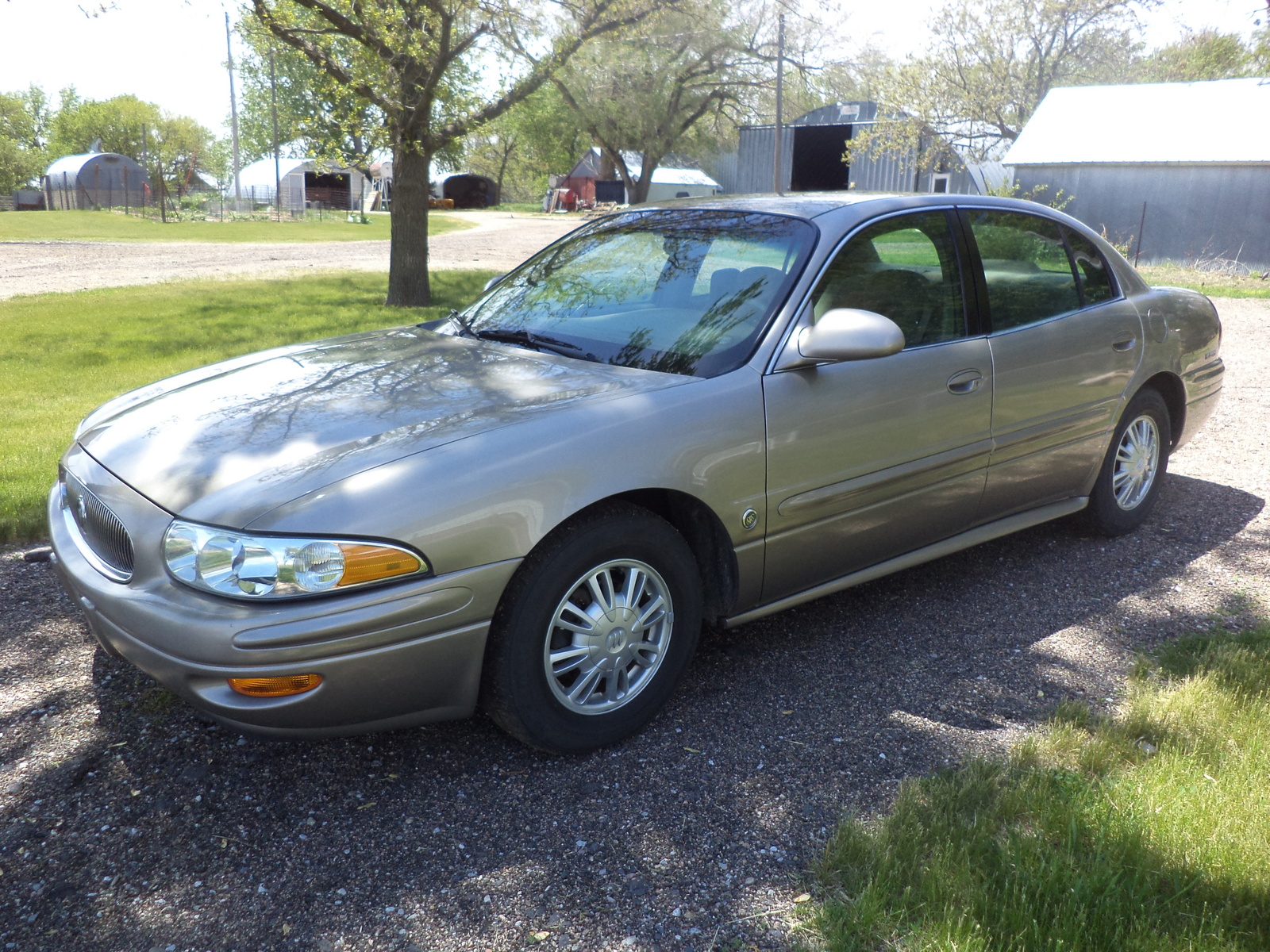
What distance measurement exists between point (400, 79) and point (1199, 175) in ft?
60.8

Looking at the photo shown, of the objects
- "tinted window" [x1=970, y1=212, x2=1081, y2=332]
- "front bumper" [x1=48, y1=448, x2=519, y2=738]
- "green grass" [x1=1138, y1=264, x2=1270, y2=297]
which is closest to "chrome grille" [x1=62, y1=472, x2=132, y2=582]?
"front bumper" [x1=48, y1=448, x2=519, y2=738]

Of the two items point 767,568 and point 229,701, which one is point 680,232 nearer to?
point 767,568

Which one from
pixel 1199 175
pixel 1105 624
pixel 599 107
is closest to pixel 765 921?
pixel 1105 624

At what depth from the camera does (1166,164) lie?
74.2 ft

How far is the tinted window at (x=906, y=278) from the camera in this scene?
3.47 meters

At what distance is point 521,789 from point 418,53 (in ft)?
34.5

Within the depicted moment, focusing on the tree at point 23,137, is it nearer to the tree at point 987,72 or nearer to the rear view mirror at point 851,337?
the tree at point 987,72

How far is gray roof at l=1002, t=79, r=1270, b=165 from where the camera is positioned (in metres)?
22.2

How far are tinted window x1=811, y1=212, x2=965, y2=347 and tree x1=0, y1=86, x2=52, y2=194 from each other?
7063 centimetres

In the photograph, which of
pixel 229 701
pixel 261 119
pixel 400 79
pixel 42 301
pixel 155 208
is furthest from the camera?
pixel 261 119

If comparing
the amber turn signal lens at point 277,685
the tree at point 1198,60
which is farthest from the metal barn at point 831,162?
the amber turn signal lens at point 277,685

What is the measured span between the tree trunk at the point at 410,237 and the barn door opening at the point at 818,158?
36.1 meters

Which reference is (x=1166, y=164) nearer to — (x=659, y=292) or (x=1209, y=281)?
(x=1209, y=281)

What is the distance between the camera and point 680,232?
151 inches
